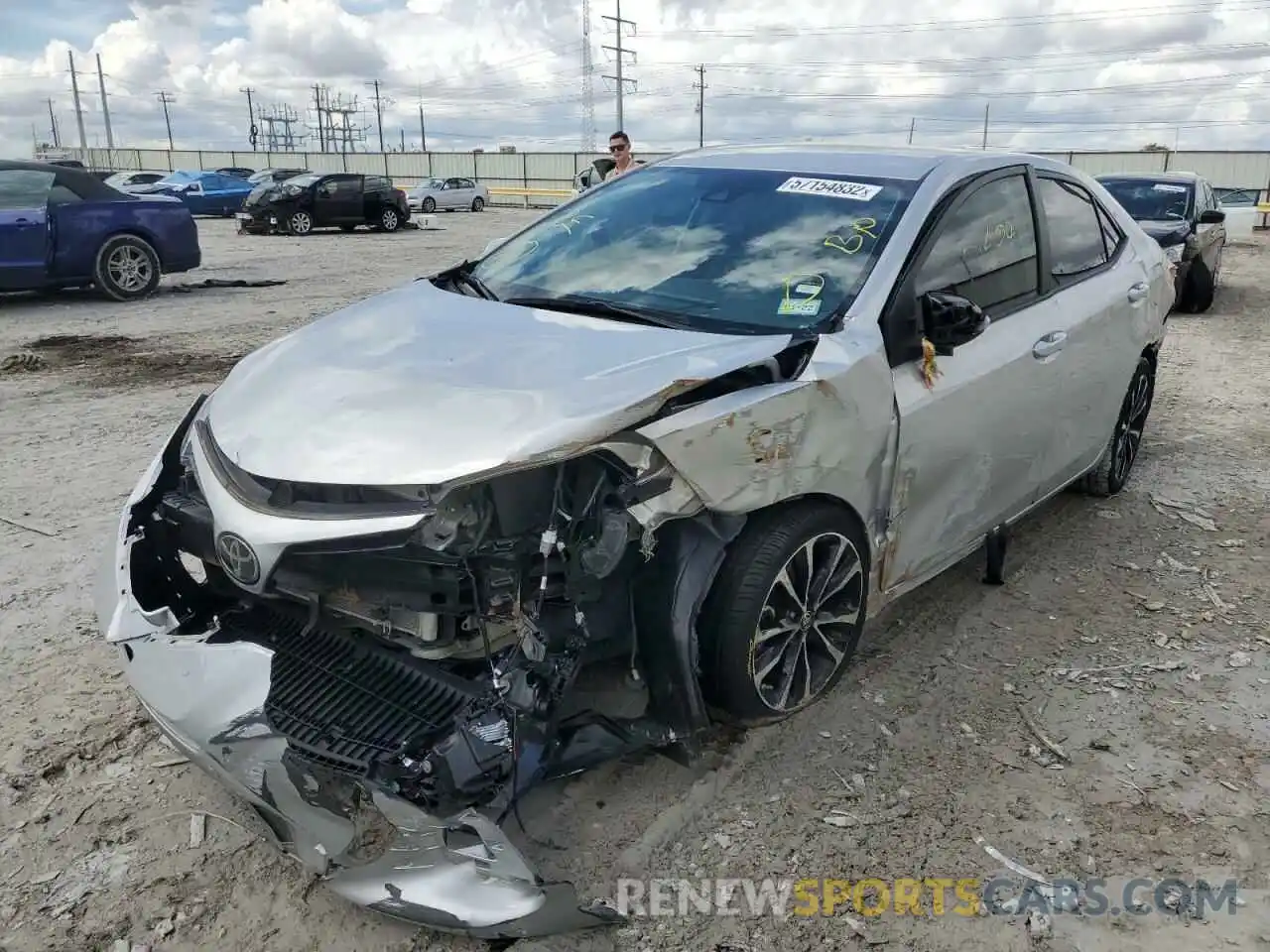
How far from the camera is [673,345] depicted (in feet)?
9.16

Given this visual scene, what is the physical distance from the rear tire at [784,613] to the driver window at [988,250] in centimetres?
92

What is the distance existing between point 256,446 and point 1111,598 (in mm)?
3330

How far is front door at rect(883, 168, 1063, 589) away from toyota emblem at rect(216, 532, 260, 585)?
1888mm

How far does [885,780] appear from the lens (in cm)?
289

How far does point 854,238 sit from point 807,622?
50.3 inches

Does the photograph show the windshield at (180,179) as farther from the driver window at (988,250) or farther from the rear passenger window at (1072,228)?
the driver window at (988,250)

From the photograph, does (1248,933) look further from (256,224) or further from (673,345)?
(256,224)

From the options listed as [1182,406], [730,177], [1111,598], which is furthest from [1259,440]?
[730,177]

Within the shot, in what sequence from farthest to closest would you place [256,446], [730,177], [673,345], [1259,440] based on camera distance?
[1259,440] < [730,177] < [673,345] < [256,446]

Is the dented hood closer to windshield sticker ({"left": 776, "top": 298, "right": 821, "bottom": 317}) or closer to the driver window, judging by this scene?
windshield sticker ({"left": 776, "top": 298, "right": 821, "bottom": 317})

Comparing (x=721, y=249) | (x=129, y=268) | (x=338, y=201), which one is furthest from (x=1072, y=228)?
(x=338, y=201)

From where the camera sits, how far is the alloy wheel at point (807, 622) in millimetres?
2795

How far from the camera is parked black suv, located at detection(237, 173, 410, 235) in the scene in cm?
2248

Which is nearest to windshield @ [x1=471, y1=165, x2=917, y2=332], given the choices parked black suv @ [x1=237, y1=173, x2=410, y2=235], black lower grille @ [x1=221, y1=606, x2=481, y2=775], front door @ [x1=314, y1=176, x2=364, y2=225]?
black lower grille @ [x1=221, y1=606, x2=481, y2=775]
